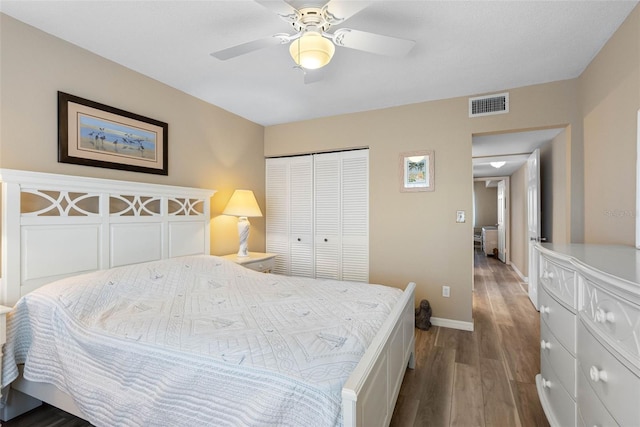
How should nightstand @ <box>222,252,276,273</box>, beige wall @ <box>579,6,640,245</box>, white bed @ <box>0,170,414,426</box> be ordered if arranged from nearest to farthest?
white bed @ <box>0,170,414,426</box> < beige wall @ <box>579,6,640,245</box> < nightstand @ <box>222,252,276,273</box>

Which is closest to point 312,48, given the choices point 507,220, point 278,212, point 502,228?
point 278,212

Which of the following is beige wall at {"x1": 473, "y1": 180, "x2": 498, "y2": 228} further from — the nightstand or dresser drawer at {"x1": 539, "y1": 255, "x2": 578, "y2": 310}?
dresser drawer at {"x1": 539, "y1": 255, "x2": 578, "y2": 310}

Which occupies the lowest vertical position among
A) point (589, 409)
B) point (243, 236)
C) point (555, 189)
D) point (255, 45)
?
point (589, 409)

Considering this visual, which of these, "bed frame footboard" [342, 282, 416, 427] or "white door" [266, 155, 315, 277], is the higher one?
"white door" [266, 155, 315, 277]

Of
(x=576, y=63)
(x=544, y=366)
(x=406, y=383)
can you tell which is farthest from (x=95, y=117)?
(x=576, y=63)

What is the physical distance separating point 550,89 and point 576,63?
37 centimetres

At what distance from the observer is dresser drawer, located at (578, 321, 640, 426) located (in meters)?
0.89

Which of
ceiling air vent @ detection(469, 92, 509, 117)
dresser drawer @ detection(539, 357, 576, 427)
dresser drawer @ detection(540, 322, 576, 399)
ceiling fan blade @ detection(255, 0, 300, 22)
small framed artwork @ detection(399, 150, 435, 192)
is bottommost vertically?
dresser drawer @ detection(539, 357, 576, 427)

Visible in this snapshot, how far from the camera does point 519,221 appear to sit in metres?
5.82

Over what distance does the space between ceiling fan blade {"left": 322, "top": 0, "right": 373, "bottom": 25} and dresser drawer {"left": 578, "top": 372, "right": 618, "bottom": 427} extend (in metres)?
1.85

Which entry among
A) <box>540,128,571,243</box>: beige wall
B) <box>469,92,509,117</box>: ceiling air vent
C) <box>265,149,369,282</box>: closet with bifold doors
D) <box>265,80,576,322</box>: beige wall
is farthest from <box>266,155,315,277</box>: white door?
<box>540,128,571,243</box>: beige wall

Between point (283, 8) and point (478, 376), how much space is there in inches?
107

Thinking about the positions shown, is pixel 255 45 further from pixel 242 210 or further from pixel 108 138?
pixel 242 210

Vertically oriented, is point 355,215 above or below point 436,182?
below
